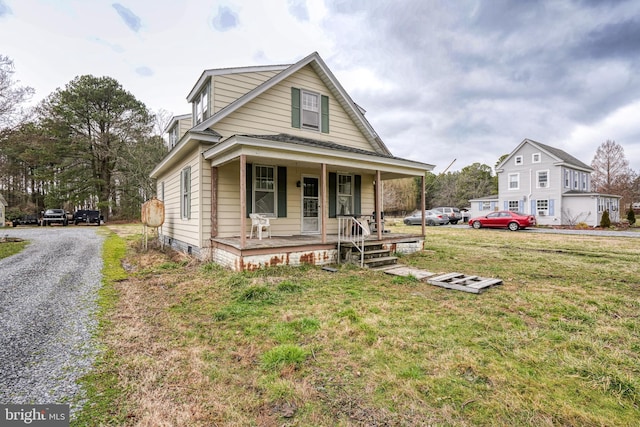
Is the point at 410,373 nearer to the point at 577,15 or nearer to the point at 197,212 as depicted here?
the point at 197,212

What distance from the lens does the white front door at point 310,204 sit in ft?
30.4

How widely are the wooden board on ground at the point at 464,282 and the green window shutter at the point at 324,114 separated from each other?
6014 mm

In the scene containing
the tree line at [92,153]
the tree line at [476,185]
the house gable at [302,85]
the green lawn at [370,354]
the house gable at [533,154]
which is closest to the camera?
the green lawn at [370,354]

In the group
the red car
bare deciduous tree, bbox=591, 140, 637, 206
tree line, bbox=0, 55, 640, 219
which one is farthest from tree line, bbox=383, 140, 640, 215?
the red car

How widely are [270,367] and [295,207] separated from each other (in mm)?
6602

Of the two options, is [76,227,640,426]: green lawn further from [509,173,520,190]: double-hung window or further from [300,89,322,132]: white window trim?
[509,173,520,190]: double-hung window

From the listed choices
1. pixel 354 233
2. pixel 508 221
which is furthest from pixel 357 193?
pixel 508 221

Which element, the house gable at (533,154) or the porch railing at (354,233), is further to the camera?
the house gable at (533,154)

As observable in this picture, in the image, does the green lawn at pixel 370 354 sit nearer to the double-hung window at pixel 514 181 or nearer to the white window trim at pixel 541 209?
the white window trim at pixel 541 209

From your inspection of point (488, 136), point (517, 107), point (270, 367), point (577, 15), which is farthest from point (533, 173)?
point (270, 367)

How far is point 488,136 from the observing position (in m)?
32.2

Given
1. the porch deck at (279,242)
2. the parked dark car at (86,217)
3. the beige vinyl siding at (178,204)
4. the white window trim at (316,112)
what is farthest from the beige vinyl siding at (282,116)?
the parked dark car at (86,217)

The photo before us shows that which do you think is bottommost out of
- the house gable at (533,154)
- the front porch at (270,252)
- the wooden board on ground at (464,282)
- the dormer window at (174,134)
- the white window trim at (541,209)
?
the wooden board on ground at (464,282)

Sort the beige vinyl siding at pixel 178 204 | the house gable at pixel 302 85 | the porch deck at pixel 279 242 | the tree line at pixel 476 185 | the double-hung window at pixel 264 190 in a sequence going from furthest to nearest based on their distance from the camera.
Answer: the tree line at pixel 476 185 < the double-hung window at pixel 264 190 < the house gable at pixel 302 85 < the beige vinyl siding at pixel 178 204 < the porch deck at pixel 279 242
